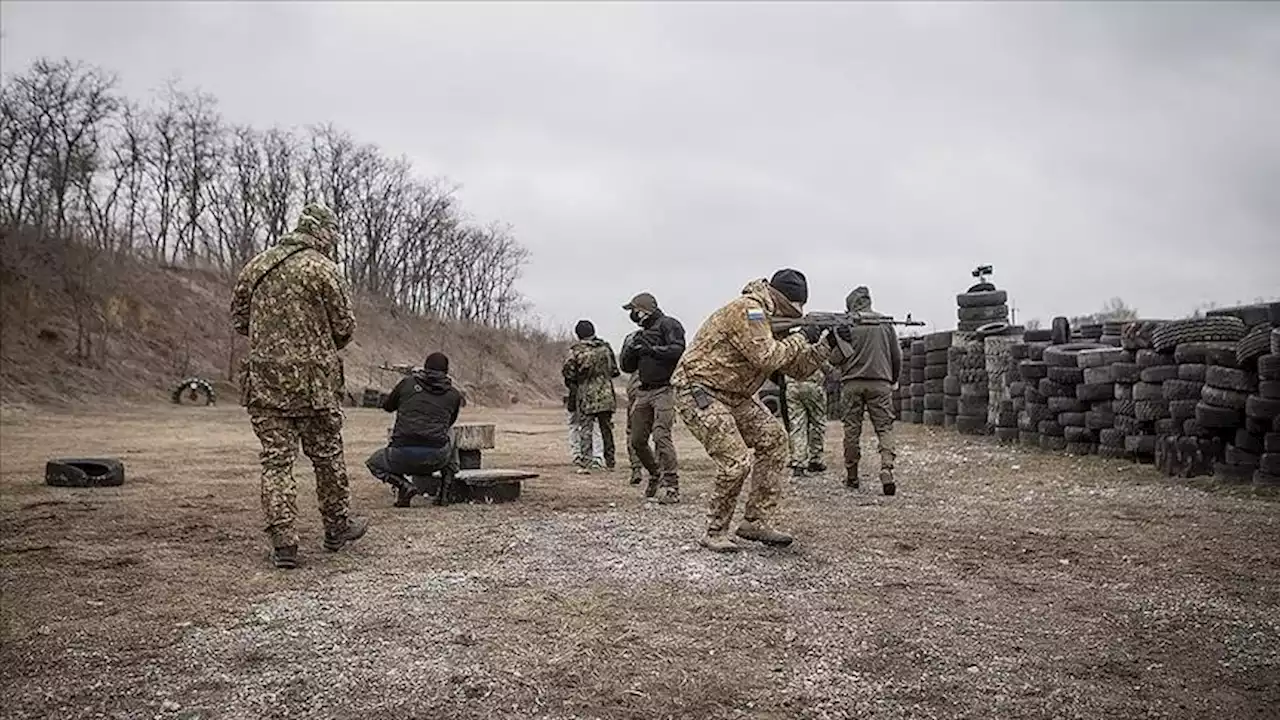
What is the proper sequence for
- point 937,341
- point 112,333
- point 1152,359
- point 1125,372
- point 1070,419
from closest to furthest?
point 1152,359 < point 1125,372 < point 1070,419 < point 937,341 < point 112,333

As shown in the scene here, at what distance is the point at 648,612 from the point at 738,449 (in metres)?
1.67

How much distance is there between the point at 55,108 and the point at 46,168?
7.27ft

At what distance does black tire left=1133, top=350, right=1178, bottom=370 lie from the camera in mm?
11290

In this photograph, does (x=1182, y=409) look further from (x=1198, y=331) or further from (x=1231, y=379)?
(x=1231, y=379)

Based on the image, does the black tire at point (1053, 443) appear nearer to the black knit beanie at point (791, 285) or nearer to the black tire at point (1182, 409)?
the black tire at point (1182, 409)

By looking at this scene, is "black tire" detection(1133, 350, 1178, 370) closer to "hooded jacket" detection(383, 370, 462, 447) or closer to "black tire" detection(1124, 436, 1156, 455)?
"black tire" detection(1124, 436, 1156, 455)

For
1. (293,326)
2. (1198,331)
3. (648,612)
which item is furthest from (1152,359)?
(293,326)

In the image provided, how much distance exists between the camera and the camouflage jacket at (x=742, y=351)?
6.57 m

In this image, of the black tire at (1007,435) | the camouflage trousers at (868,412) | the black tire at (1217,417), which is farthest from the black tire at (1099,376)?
the camouflage trousers at (868,412)

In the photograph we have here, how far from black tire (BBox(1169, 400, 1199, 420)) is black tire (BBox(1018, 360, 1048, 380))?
3285mm

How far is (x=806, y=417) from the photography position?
12.2 meters

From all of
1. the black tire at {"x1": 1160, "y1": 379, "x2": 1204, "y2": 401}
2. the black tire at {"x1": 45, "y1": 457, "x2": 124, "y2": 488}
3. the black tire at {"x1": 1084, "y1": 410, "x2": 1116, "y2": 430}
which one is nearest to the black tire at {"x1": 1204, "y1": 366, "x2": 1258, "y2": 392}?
the black tire at {"x1": 1160, "y1": 379, "x2": 1204, "y2": 401}

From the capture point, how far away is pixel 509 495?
956 centimetres

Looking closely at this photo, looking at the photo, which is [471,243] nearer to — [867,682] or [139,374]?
[139,374]
